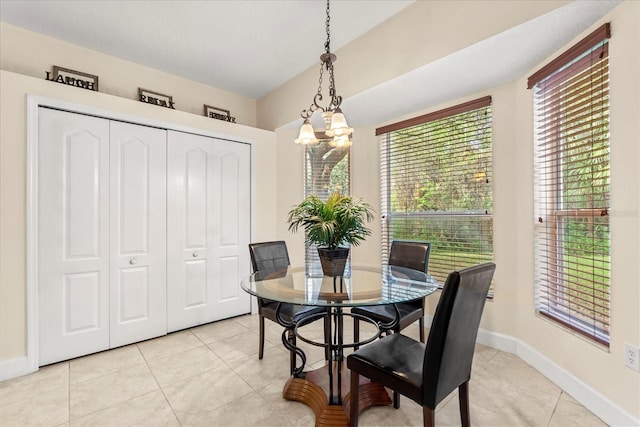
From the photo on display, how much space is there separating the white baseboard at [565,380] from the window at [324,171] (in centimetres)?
202

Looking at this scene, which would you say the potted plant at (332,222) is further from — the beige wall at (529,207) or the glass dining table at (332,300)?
the beige wall at (529,207)

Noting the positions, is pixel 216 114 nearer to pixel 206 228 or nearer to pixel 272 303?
pixel 206 228

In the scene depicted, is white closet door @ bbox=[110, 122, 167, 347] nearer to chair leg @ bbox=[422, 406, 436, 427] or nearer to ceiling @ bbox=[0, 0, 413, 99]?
ceiling @ bbox=[0, 0, 413, 99]

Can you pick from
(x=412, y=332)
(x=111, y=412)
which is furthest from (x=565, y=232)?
(x=111, y=412)

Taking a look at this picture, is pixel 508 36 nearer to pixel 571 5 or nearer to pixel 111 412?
pixel 571 5

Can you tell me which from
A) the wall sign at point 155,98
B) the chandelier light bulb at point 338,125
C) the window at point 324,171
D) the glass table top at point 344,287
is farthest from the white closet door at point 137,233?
the chandelier light bulb at point 338,125

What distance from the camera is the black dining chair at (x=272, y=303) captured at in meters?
2.23

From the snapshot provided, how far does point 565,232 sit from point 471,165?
0.96 metres

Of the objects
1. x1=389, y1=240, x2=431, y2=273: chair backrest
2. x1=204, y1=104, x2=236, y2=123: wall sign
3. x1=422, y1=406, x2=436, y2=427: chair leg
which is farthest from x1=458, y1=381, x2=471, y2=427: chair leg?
x1=204, y1=104, x2=236, y2=123: wall sign

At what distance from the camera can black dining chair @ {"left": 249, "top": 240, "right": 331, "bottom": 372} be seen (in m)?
2.23

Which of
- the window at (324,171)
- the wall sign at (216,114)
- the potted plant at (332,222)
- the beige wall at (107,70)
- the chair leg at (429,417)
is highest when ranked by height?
the beige wall at (107,70)

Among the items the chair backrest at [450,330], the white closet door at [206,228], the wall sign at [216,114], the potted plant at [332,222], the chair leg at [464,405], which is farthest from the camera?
the wall sign at [216,114]

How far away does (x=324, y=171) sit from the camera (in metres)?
3.79

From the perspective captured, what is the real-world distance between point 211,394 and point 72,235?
5.82 feet
